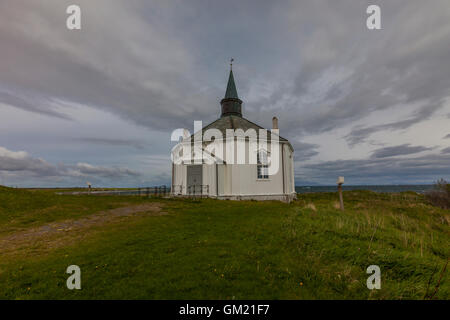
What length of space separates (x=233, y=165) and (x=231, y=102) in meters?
10.3

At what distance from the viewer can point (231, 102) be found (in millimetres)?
26359

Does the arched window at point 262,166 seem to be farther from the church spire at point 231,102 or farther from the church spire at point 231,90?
the church spire at point 231,90

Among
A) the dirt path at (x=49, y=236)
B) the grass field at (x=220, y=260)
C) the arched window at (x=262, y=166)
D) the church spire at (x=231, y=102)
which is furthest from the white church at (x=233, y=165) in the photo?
the dirt path at (x=49, y=236)

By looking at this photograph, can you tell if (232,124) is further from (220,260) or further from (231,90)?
(220,260)

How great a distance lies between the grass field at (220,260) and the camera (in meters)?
3.89

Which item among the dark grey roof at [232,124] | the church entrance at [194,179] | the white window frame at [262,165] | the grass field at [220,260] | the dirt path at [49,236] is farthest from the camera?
the dark grey roof at [232,124]

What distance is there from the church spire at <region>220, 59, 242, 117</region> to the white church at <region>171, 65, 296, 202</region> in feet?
13.9

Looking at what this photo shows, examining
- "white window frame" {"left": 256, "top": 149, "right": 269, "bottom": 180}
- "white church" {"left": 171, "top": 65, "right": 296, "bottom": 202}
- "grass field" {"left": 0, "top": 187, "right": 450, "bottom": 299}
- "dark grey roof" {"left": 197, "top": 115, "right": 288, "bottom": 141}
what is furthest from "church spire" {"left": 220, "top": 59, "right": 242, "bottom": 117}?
"grass field" {"left": 0, "top": 187, "right": 450, "bottom": 299}

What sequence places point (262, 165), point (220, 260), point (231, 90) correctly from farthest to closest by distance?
point (231, 90)
point (262, 165)
point (220, 260)

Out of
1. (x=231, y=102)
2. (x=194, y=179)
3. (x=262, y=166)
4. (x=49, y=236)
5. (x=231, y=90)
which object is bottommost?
(x=49, y=236)

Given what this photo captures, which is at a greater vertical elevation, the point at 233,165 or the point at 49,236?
the point at 233,165

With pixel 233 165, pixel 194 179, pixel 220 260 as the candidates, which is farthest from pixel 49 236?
pixel 233 165

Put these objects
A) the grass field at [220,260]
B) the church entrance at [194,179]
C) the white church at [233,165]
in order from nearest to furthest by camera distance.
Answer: the grass field at [220,260], the white church at [233,165], the church entrance at [194,179]

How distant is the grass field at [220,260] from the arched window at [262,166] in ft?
37.2
